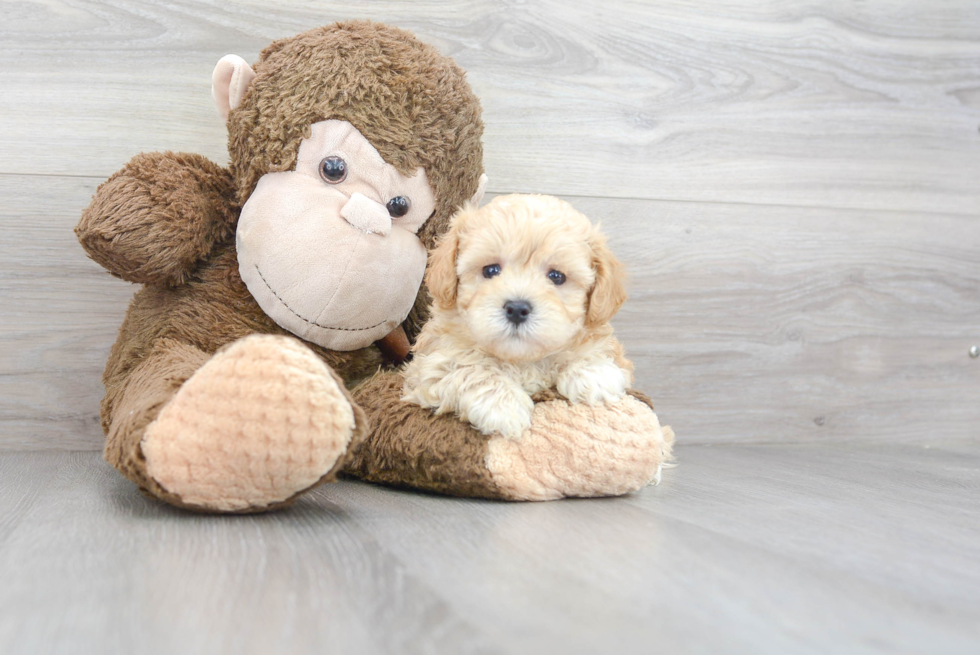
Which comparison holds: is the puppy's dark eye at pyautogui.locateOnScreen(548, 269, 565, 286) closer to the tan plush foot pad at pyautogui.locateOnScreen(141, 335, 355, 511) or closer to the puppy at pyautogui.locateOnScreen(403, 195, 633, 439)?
the puppy at pyautogui.locateOnScreen(403, 195, 633, 439)

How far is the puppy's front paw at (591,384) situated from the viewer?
3.07 ft

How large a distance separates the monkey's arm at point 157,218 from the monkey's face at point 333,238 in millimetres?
61

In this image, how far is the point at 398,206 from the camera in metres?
1.03

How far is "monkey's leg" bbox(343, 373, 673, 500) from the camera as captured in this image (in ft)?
2.95

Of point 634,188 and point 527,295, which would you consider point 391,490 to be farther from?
point 634,188

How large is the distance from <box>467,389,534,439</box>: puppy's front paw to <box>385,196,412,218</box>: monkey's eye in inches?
11.1

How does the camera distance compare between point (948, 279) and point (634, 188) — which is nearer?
point (634, 188)

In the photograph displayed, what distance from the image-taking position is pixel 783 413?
1565 mm

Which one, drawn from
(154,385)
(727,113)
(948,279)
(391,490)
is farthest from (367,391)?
(948,279)

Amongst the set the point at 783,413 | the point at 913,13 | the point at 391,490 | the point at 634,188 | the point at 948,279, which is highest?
the point at 913,13

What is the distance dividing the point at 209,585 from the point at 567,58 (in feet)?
3.61

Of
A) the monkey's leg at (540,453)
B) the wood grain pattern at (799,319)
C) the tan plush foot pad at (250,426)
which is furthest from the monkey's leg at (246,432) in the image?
the wood grain pattern at (799,319)

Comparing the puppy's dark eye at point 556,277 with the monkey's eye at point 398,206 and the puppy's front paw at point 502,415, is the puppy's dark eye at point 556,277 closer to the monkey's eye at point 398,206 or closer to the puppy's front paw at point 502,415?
the puppy's front paw at point 502,415

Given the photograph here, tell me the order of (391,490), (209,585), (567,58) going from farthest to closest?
(567,58) < (391,490) < (209,585)
